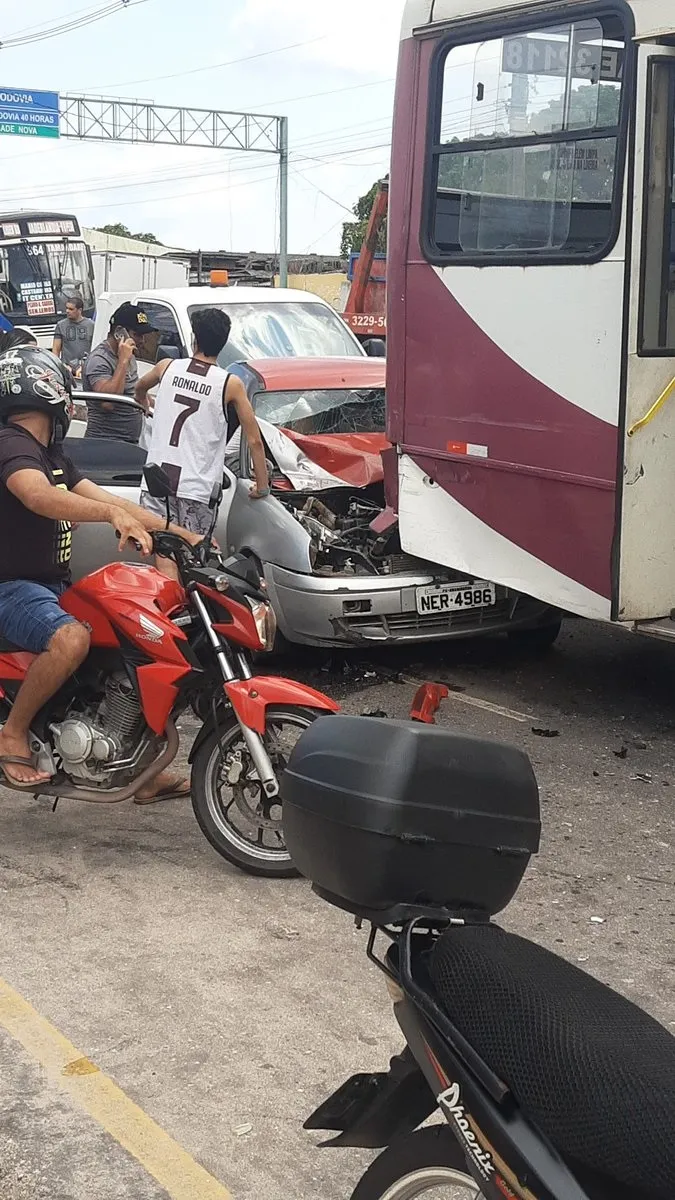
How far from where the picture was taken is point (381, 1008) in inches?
160

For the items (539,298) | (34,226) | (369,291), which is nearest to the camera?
(539,298)

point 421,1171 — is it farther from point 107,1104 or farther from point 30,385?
point 30,385

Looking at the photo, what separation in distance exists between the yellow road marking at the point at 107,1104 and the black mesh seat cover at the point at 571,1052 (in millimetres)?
1376

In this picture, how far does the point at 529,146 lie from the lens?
21.3 feet

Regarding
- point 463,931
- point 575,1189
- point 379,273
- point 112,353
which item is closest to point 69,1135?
point 463,931

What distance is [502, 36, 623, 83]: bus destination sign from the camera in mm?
6078

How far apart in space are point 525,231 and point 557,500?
1251 millimetres

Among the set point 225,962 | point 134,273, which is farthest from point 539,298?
point 134,273

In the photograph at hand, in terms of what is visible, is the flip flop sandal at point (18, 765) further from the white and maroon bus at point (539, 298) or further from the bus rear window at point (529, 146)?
the bus rear window at point (529, 146)

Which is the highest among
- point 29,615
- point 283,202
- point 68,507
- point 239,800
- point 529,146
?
point 283,202

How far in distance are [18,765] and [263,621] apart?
1051 mm

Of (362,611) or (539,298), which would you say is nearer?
(539,298)

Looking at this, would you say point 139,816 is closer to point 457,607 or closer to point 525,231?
point 457,607

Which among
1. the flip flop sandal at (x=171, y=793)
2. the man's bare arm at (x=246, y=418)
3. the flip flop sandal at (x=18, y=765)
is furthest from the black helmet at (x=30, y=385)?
the man's bare arm at (x=246, y=418)
